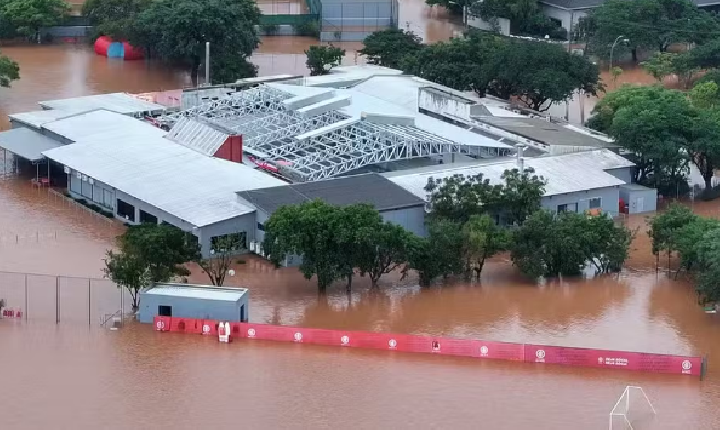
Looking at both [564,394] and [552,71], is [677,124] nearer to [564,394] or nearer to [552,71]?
[552,71]

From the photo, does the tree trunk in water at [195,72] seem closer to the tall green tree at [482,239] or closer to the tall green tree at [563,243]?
the tall green tree at [482,239]

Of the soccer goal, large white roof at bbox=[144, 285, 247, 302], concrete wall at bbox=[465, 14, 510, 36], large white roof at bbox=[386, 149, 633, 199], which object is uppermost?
concrete wall at bbox=[465, 14, 510, 36]

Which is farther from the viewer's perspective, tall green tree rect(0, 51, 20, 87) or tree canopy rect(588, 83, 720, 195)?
tall green tree rect(0, 51, 20, 87)

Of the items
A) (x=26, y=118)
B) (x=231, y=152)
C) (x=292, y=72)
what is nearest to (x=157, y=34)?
(x=292, y=72)

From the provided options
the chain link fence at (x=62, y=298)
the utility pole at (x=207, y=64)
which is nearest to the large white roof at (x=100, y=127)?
the utility pole at (x=207, y=64)

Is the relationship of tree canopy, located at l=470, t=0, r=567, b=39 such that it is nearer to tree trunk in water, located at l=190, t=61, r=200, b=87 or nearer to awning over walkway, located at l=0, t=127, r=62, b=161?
tree trunk in water, located at l=190, t=61, r=200, b=87

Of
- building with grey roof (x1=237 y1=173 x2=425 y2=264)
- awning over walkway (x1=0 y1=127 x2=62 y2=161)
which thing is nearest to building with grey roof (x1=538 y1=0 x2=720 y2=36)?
awning over walkway (x1=0 y1=127 x2=62 y2=161)
